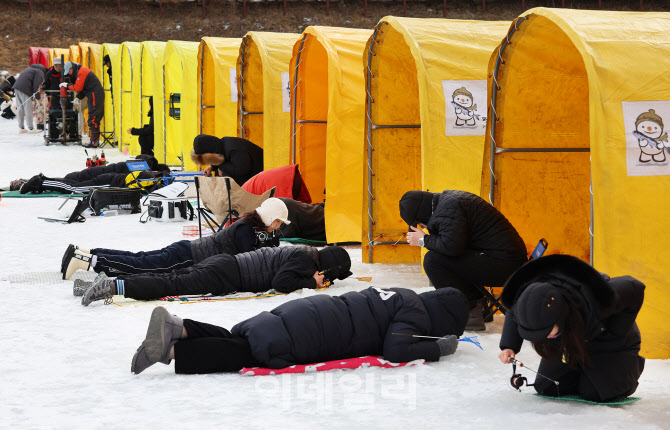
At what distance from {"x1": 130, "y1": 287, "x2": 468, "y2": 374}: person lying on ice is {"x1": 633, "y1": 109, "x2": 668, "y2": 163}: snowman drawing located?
46.2 inches

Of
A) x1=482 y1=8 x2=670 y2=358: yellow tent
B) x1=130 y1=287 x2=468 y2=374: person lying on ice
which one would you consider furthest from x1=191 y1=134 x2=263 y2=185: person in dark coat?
x1=130 y1=287 x2=468 y2=374: person lying on ice

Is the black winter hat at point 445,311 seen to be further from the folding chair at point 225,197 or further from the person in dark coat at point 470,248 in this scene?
the folding chair at point 225,197

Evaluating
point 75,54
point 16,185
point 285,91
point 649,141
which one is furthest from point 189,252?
point 75,54

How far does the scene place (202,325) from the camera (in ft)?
12.8

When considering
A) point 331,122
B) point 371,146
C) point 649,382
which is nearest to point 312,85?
point 331,122

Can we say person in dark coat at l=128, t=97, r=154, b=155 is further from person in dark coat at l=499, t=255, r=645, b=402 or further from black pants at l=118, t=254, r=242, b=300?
person in dark coat at l=499, t=255, r=645, b=402

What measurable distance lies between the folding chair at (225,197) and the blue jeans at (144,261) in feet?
4.67

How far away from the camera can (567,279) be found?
3.21m

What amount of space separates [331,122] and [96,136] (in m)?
11.8

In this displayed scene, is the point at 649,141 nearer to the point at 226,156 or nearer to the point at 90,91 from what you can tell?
the point at 226,156

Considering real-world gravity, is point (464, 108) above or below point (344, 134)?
above

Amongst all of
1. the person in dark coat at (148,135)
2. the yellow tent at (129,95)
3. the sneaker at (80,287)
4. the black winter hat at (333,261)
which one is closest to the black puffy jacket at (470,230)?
the black winter hat at (333,261)

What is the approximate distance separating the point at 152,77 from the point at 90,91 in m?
3.00

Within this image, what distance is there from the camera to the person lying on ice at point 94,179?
32.1ft
